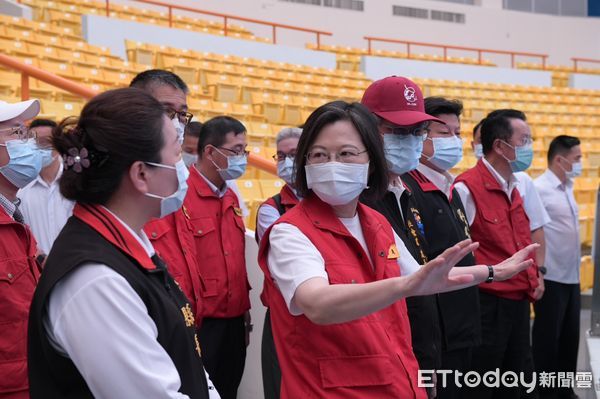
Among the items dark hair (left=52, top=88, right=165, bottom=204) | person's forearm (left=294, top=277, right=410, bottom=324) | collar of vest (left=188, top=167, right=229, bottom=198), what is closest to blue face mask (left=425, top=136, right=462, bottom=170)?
collar of vest (left=188, top=167, right=229, bottom=198)

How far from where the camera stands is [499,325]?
3.48m

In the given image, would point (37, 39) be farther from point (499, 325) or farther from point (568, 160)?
point (499, 325)

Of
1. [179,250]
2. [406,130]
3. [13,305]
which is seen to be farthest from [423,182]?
[13,305]

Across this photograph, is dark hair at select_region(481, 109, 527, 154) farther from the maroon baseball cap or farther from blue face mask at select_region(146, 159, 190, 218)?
blue face mask at select_region(146, 159, 190, 218)

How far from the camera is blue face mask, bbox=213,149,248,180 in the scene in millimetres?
3295

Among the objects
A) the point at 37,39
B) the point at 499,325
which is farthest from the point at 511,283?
the point at 37,39

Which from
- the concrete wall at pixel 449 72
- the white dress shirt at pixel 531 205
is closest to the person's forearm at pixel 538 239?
the white dress shirt at pixel 531 205

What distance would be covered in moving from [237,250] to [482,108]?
10983mm

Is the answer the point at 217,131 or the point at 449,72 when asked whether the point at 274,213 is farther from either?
the point at 449,72

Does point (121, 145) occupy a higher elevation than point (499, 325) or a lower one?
higher

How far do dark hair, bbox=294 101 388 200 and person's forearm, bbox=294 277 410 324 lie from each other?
1.36ft

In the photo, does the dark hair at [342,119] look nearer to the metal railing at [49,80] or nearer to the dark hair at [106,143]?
the dark hair at [106,143]

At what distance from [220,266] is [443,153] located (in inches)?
42.3

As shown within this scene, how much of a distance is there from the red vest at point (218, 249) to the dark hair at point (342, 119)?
110cm
